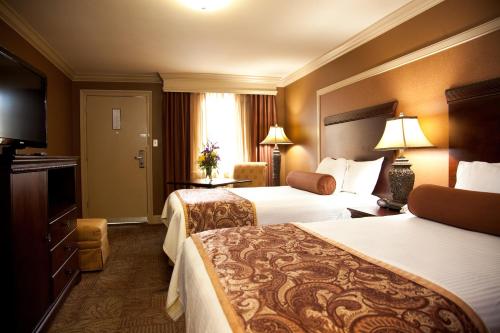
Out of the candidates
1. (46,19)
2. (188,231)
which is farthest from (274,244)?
(46,19)

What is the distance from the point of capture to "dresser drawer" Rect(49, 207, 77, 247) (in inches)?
82.4

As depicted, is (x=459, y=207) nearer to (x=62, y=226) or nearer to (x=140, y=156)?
(x=62, y=226)

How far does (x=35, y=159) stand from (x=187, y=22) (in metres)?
1.89

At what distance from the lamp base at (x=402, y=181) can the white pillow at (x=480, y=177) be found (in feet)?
1.21

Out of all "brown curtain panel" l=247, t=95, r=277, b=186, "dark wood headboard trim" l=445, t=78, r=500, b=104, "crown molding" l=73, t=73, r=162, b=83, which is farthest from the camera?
"brown curtain panel" l=247, t=95, r=277, b=186

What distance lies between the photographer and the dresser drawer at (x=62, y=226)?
2.09 m

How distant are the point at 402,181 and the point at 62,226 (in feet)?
8.30

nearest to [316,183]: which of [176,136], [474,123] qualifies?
[474,123]

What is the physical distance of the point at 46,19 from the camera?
9.46 feet

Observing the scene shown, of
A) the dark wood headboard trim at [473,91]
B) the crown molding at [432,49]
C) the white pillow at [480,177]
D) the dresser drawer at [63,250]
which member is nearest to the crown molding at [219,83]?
the crown molding at [432,49]

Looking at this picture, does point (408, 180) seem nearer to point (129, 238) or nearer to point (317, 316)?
point (317, 316)

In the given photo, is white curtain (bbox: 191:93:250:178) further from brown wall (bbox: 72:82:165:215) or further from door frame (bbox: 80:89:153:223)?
door frame (bbox: 80:89:153:223)

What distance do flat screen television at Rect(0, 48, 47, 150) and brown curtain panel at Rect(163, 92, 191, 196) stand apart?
2507 millimetres

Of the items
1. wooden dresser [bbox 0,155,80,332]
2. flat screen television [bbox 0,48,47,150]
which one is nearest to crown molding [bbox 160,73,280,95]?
flat screen television [bbox 0,48,47,150]
